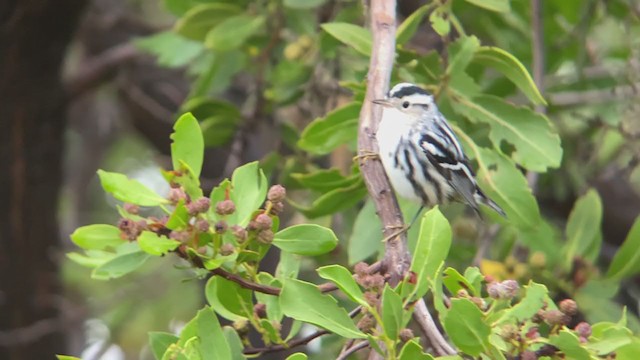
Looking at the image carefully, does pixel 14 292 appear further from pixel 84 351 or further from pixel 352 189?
pixel 352 189

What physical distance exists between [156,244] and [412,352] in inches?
23.1

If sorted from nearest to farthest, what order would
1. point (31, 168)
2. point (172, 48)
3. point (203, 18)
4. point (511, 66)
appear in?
1. point (511, 66)
2. point (203, 18)
3. point (172, 48)
4. point (31, 168)

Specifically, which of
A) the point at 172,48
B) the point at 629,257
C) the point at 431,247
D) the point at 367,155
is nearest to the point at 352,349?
the point at 431,247

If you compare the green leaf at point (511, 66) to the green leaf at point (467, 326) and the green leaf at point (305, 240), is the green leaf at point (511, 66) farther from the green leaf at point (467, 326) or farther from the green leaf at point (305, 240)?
the green leaf at point (467, 326)

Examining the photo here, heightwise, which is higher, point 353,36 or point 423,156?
point 353,36

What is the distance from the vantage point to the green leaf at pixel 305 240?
244cm

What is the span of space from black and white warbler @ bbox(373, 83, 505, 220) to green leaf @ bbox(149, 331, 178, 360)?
1.11 meters

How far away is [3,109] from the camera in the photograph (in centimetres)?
458

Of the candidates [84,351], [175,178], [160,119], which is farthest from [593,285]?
[84,351]

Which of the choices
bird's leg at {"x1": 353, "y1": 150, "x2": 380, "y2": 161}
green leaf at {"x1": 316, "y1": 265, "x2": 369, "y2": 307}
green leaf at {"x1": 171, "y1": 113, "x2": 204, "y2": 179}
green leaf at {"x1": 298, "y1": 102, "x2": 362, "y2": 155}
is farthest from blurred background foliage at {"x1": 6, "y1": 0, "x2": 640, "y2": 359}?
green leaf at {"x1": 316, "y1": 265, "x2": 369, "y2": 307}

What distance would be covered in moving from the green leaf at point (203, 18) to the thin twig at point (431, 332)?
198 cm

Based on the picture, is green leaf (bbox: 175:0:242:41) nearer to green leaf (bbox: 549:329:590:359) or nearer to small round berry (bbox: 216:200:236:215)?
small round berry (bbox: 216:200:236:215)

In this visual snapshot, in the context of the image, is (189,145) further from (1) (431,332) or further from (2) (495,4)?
(2) (495,4)

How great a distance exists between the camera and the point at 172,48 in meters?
4.46
